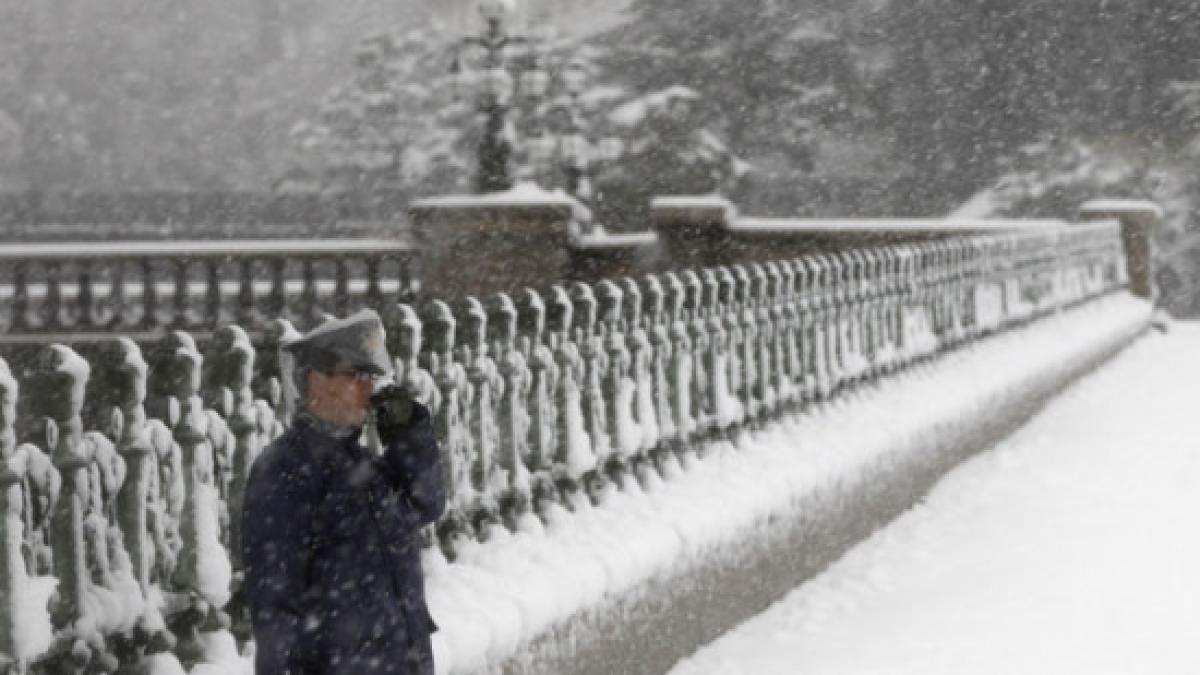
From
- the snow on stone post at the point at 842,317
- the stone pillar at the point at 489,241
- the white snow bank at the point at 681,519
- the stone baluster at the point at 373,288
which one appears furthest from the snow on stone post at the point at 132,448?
the stone baluster at the point at 373,288

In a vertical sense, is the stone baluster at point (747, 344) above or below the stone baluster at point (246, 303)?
above

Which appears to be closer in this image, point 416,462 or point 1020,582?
point 416,462

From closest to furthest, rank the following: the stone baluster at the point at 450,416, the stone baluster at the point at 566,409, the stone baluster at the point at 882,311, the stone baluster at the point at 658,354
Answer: the stone baluster at the point at 450,416 → the stone baluster at the point at 566,409 → the stone baluster at the point at 658,354 → the stone baluster at the point at 882,311

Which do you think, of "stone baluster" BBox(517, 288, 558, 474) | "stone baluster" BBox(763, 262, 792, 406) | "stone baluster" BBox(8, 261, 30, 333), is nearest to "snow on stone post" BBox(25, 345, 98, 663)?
"stone baluster" BBox(517, 288, 558, 474)

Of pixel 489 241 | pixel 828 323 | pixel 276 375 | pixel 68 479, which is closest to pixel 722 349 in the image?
pixel 828 323

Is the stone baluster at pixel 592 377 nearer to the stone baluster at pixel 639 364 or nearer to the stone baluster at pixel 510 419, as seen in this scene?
the stone baluster at pixel 639 364

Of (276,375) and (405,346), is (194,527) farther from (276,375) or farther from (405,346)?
(405,346)

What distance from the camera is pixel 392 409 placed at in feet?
13.4

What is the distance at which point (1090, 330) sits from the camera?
17.3m

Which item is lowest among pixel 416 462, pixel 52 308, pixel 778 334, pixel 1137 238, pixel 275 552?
pixel 1137 238

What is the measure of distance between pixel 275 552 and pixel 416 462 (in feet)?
1.22

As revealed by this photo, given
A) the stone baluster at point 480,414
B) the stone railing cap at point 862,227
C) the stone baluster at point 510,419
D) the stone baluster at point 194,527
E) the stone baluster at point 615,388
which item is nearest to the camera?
the stone baluster at point 194,527

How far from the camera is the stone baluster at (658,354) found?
790 cm

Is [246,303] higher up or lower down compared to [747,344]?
lower down
